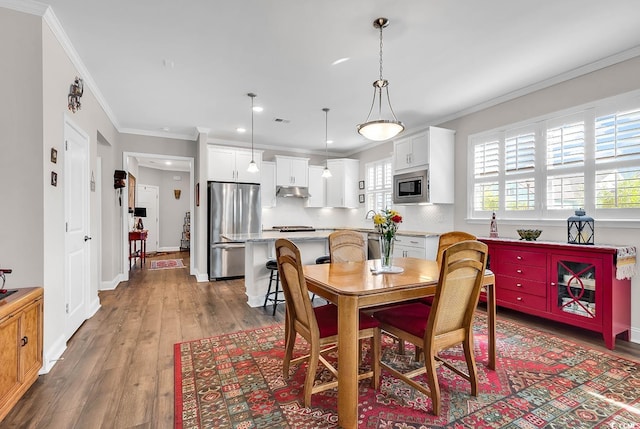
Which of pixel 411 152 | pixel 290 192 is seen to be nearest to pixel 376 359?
pixel 411 152

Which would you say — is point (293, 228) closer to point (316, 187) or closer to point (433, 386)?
point (316, 187)

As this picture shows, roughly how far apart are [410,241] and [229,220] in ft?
10.3

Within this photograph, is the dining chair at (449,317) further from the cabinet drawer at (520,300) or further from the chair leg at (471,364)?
the cabinet drawer at (520,300)

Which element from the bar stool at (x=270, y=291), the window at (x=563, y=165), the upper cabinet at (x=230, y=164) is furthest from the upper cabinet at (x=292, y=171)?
the window at (x=563, y=165)

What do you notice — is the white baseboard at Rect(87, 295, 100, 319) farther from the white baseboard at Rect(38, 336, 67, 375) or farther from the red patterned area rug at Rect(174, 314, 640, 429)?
the red patterned area rug at Rect(174, 314, 640, 429)

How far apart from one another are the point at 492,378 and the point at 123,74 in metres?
4.38

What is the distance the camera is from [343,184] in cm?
679

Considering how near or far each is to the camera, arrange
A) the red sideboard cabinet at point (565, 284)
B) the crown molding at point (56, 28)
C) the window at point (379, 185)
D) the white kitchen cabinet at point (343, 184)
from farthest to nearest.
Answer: the white kitchen cabinet at point (343, 184), the window at point (379, 185), the red sideboard cabinet at point (565, 284), the crown molding at point (56, 28)

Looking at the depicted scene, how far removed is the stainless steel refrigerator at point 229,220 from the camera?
5527mm

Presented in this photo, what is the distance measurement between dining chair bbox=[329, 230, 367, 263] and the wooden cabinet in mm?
2257

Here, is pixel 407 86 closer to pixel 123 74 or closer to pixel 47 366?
pixel 123 74

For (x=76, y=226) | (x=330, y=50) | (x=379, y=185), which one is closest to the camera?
(x=330, y=50)

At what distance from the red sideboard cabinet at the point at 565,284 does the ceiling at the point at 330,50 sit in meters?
1.83

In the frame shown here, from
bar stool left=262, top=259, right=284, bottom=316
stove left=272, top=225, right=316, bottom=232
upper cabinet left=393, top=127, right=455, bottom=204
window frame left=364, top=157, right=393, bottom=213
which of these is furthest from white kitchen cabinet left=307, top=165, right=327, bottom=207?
bar stool left=262, top=259, right=284, bottom=316
